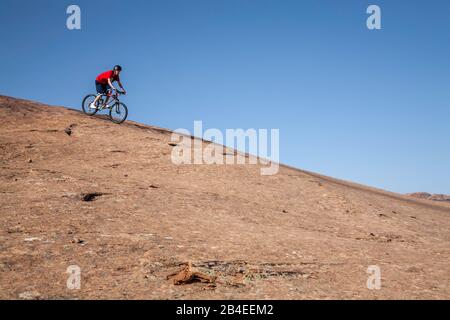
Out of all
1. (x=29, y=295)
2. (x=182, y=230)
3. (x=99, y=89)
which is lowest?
(x=29, y=295)

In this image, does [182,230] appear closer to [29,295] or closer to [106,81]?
[29,295]

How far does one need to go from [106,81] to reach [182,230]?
526 inches

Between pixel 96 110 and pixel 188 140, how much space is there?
563 centimetres

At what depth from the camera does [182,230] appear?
9125 millimetres

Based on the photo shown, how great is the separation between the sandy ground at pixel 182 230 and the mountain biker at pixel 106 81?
3248mm

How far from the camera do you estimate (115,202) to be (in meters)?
10.7

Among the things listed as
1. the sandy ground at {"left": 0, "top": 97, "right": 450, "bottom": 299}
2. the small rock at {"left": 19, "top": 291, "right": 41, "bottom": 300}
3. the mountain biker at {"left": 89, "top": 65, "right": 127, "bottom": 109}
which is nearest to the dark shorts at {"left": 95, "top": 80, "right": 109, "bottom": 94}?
the mountain biker at {"left": 89, "top": 65, "right": 127, "bottom": 109}

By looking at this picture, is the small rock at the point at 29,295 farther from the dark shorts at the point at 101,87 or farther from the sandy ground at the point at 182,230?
the dark shorts at the point at 101,87

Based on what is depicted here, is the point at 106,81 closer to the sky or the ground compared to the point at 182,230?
closer to the sky

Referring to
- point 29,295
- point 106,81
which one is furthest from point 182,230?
point 106,81

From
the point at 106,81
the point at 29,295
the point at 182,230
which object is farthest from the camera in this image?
the point at 106,81

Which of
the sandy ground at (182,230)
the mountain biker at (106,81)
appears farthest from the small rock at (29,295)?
the mountain biker at (106,81)

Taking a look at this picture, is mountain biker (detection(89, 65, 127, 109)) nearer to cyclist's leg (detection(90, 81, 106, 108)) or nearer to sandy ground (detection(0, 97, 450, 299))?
cyclist's leg (detection(90, 81, 106, 108))
